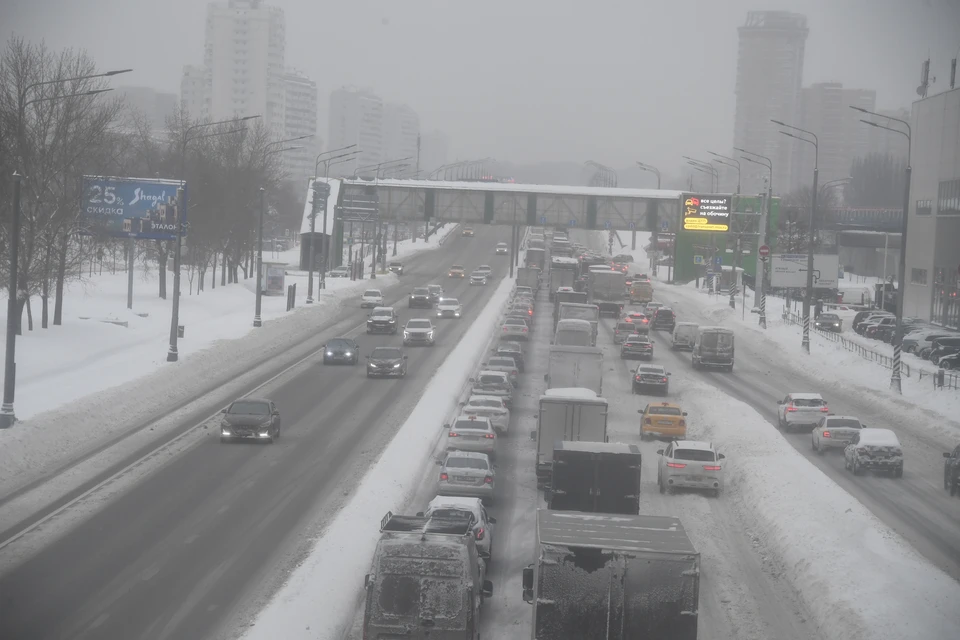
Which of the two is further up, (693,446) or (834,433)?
(693,446)

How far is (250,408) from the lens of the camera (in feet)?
104

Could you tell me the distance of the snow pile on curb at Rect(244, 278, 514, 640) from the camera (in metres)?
16.0

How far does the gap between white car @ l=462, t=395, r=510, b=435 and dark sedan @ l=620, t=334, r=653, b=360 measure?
20.9 metres

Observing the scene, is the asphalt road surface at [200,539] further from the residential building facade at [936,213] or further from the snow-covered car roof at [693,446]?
the residential building facade at [936,213]

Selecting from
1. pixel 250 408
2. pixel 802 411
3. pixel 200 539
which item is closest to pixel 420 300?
pixel 802 411

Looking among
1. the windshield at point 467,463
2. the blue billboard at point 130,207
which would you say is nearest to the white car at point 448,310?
the blue billboard at point 130,207

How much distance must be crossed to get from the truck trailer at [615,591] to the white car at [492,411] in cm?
1928

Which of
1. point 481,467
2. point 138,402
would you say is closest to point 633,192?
point 138,402

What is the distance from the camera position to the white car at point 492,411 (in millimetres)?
33925

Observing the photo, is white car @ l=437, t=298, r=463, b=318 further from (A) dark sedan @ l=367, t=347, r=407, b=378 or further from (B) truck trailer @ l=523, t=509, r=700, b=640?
(B) truck trailer @ l=523, t=509, r=700, b=640

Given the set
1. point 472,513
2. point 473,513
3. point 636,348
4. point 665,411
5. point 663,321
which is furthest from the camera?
point 663,321

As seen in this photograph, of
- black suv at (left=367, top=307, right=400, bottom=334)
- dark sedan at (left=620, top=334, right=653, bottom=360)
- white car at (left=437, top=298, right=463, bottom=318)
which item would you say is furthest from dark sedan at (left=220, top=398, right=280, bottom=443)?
white car at (left=437, top=298, right=463, bottom=318)

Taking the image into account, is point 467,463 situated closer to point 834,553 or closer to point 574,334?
point 834,553

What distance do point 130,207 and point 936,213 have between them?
2107 inches
